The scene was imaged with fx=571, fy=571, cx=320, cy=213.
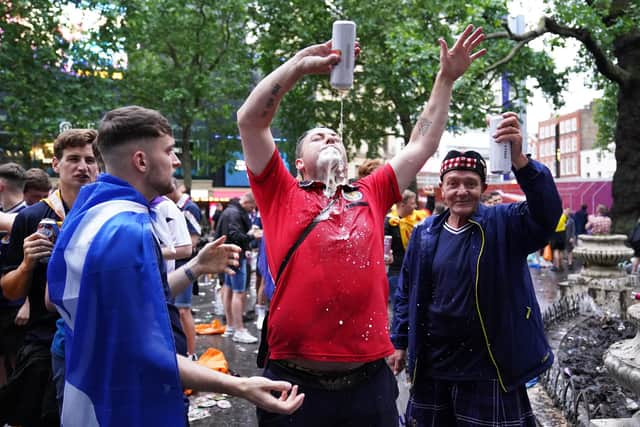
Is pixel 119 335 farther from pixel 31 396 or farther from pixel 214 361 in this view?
pixel 214 361

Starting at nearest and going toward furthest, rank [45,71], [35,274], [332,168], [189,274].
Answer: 1. [332,168]
2. [189,274]
3. [35,274]
4. [45,71]

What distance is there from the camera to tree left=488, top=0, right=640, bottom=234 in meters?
8.83

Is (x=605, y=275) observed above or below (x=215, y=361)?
above

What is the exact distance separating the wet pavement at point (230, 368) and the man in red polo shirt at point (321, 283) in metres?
2.77

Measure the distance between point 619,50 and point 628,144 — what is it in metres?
1.74

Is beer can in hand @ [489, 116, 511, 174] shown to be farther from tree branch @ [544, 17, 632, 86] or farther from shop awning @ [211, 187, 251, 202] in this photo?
shop awning @ [211, 187, 251, 202]

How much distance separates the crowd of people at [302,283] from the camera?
170cm

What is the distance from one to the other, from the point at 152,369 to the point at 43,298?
196cm

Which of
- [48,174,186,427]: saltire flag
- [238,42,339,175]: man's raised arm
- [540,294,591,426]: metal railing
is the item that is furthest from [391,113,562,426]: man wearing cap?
[48,174,186,427]: saltire flag

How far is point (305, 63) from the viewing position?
7.77ft

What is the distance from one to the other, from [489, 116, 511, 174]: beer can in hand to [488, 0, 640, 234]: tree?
276 inches

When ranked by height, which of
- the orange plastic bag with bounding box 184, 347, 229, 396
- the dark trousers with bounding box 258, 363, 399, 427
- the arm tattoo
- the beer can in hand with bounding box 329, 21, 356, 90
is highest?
the beer can in hand with bounding box 329, 21, 356, 90

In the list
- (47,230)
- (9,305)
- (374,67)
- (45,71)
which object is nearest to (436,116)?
(47,230)

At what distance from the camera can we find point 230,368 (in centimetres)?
640
